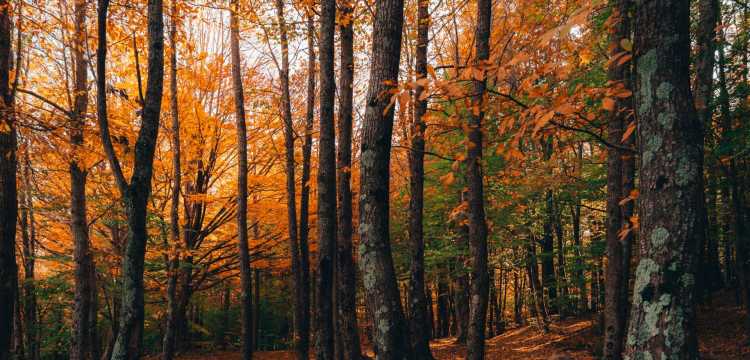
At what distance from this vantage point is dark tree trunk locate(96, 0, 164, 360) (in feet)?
15.6

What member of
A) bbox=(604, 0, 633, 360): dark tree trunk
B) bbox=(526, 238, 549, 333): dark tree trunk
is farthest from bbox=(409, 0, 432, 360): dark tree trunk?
bbox=(526, 238, 549, 333): dark tree trunk

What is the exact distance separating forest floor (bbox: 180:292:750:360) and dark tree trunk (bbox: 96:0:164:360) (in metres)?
8.41

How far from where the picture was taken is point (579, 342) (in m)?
12.3

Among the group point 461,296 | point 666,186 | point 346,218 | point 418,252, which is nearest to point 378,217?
point 666,186

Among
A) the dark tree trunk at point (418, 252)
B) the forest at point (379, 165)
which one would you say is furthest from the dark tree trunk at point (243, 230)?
the dark tree trunk at point (418, 252)

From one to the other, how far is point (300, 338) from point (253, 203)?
16.3 feet

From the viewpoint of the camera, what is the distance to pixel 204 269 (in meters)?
15.0

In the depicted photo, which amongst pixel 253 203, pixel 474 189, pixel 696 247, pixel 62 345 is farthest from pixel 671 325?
pixel 62 345

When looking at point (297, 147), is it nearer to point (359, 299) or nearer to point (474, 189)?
point (474, 189)

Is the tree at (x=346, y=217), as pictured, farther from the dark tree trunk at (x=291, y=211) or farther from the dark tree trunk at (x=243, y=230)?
the dark tree trunk at (x=243, y=230)

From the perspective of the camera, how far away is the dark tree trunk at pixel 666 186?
86.0 inches

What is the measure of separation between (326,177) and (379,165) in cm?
360

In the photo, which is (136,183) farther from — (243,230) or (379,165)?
(243,230)

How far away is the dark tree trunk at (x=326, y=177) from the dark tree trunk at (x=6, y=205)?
4622 millimetres
